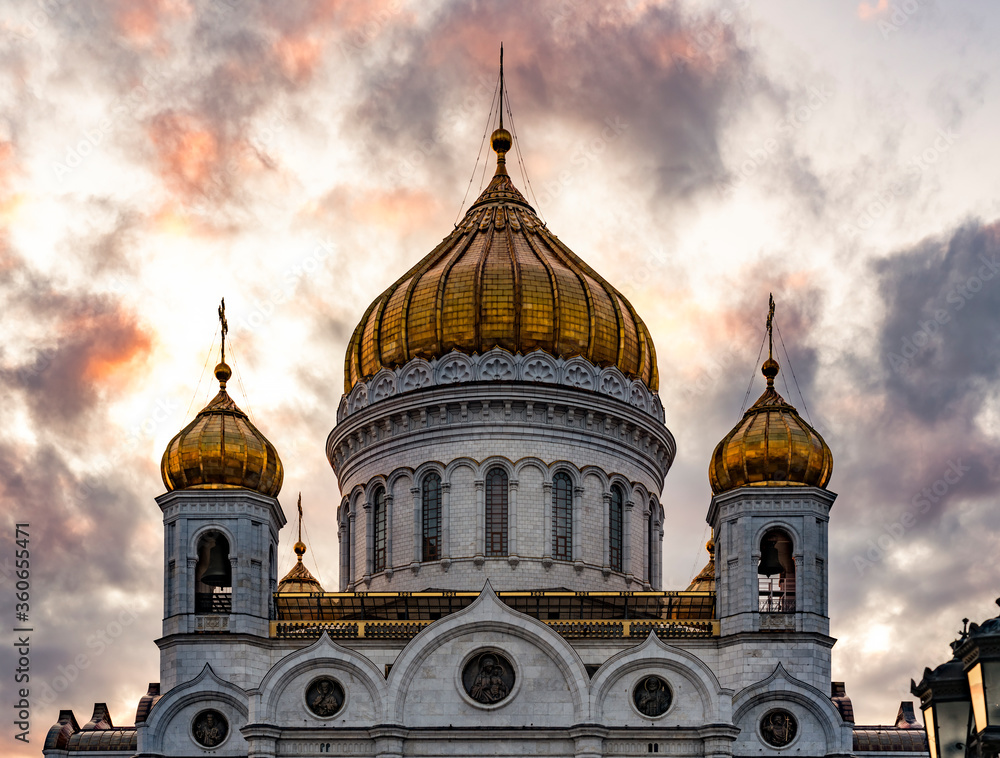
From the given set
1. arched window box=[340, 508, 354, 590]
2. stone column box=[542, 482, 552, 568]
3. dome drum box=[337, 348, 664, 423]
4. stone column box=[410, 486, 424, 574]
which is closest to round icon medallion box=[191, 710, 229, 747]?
stone column box=[410, 486, 424, 574]

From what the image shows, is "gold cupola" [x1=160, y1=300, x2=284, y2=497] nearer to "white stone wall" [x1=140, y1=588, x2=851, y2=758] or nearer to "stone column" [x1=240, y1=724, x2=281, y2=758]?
"white stone wall" [x1=140, y1=588, x2=851, y2=758]

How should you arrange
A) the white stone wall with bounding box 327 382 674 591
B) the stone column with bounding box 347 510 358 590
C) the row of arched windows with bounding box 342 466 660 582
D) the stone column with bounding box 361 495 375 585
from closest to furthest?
the white stone wall with bounding box 327 382 674 591 < the row of arched windows with bounding box 342 466 660 582 < the stone column with bounding box 361 495 375 585 < the stone column with bounding box 347 510 358 590

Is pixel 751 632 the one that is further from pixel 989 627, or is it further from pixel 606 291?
pixel 989 627

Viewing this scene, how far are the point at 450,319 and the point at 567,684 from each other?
11.3m

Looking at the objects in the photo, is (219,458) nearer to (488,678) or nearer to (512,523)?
(512,523)

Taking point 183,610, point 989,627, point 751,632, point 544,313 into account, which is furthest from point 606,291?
point 989,627

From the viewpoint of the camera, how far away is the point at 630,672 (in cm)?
3731

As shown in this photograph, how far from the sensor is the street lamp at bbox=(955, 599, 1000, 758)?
12312mm

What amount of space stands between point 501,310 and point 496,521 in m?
5.62

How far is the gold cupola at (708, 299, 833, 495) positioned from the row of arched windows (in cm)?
420

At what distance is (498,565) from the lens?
42062 mm

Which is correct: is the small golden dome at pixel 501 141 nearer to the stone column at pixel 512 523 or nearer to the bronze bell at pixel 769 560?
the stone column at pixel 512 523

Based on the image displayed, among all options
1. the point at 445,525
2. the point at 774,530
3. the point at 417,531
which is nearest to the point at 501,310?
the point at 445,525

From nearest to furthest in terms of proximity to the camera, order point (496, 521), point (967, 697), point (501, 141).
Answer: point (967, 697), point (496, 521), point (501, 141)
